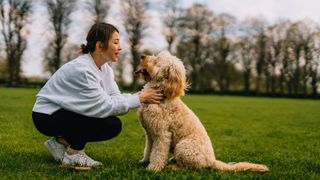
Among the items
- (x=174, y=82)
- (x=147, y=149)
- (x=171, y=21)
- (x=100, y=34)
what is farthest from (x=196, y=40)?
(x=174, y=82)

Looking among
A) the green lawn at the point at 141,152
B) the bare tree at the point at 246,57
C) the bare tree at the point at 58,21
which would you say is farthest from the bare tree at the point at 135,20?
the green lawn at the point at 141,152

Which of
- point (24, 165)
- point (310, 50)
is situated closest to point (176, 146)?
point (24, 165)

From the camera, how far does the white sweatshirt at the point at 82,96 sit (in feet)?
22.1

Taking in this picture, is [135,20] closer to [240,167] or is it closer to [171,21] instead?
[171,21]

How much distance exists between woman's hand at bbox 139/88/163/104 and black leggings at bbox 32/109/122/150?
2.51 feet

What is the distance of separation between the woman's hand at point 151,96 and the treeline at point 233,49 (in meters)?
57.1

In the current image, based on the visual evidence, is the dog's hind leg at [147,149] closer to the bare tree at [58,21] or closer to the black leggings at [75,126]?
the black leggings at [75,126]

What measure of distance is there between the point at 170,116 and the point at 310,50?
70.4 meters

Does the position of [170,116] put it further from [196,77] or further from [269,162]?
[196,77]

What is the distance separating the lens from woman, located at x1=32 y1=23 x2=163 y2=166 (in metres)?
6.75

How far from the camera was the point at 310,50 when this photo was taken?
72.8m

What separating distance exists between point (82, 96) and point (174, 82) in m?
1.38

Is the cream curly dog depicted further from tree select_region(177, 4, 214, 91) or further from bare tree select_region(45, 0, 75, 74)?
tree select_region(177, 4, 214, 91)

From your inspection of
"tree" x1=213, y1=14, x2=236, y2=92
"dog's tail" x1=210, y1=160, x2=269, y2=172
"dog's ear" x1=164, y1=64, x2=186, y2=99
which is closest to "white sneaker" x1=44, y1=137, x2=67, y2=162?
"dog's ear" x1=164, y1=64, x2=186, y2=99
